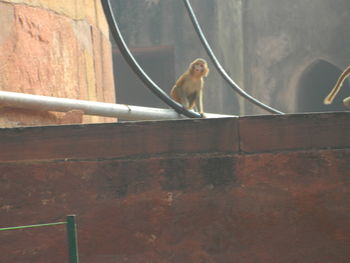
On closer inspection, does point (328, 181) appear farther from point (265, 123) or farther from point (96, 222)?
point (96, 222)

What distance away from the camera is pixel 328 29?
12719 mm

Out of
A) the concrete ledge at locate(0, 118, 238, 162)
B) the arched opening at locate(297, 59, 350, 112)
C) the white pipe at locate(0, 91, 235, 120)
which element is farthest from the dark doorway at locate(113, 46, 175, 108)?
the concrete ledge at locate(0, 118, 238, 162)

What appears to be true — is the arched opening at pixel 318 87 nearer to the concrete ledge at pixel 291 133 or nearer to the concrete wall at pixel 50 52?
the concrete wall at pixel 50 52

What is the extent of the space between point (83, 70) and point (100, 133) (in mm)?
2512

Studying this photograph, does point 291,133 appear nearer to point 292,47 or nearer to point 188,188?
point 188,188

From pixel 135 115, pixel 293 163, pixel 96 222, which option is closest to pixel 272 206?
pixel 293 163

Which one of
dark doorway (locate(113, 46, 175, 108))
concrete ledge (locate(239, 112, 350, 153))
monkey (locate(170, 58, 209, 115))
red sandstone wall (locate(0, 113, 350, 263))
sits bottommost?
red sandstone wall (locate(0, 113, 350, 263))

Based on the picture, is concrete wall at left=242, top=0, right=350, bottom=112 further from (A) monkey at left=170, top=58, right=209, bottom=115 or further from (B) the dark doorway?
(A) monkey at left=170, top=58, right=209, bottom=115

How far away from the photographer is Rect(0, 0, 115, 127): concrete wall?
4.38 meters

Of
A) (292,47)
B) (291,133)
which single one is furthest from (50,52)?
(292,47)

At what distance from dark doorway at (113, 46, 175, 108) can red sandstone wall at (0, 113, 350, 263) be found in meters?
10.5

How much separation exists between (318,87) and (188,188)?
1165 cm

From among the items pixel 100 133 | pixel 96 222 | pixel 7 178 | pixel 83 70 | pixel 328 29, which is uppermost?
pixel 328 29

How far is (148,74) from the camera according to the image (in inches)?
561
